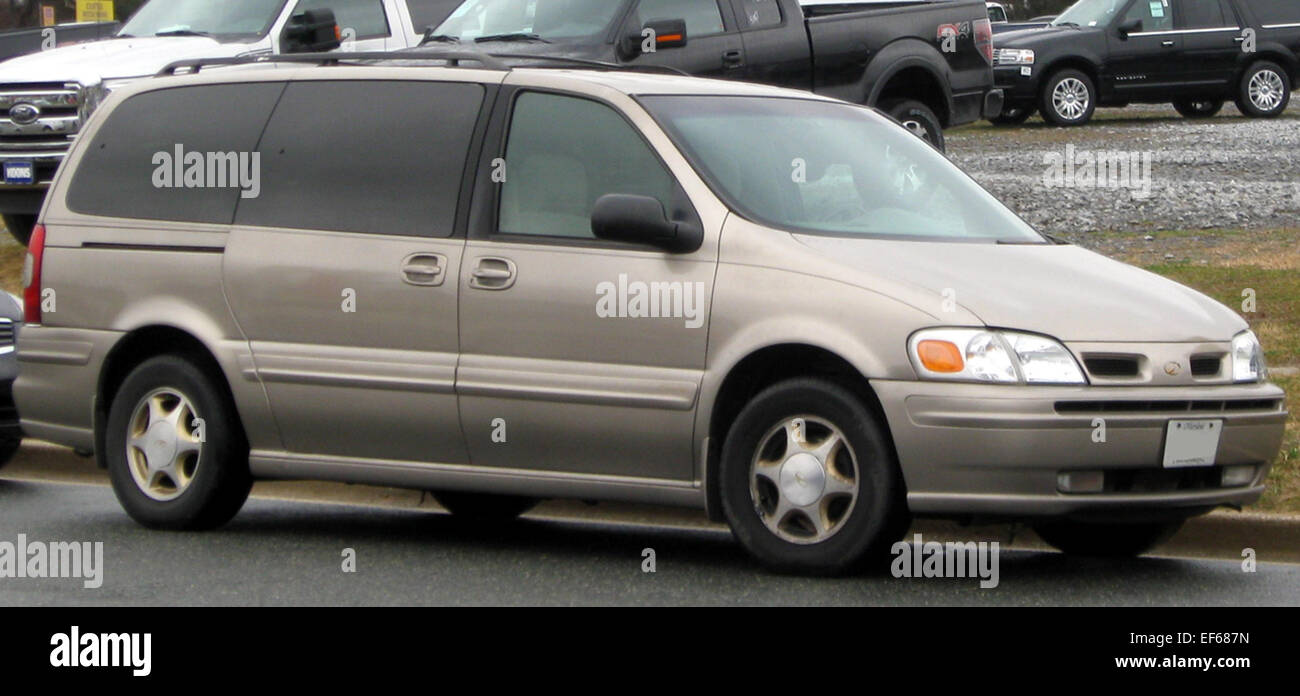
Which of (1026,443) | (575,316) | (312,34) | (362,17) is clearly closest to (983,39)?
(362,17)

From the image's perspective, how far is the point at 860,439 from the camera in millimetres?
6832

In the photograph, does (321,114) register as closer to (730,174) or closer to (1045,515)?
(730,174)

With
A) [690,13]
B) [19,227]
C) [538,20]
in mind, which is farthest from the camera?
[19,227]

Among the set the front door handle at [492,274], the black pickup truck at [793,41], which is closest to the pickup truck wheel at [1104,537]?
the front door handle at [492,274]

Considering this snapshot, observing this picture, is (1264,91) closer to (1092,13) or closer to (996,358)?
(1092,13)

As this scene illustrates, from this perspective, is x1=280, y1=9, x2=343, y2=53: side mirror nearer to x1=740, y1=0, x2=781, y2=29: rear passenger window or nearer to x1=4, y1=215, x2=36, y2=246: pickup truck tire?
x1=4, y1=215, x2=36, y2=246: pickup truck tire

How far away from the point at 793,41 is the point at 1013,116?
10.4 metres

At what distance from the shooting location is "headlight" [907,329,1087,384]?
668 cm

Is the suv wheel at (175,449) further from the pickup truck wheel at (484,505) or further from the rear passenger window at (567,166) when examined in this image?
the rear passenger window at (567,166)

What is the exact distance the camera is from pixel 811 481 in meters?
6.95

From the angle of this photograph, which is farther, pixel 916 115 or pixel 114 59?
pixel 916 115

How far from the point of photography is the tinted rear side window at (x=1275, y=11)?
26.0 m

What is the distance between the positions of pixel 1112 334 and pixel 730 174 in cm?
149
